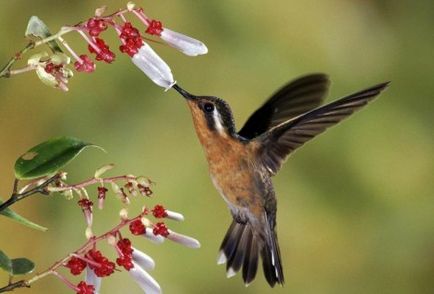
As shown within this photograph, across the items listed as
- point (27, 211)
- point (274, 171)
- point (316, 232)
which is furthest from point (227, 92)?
point (274, 171)

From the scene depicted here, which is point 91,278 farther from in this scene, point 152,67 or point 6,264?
point 152,67

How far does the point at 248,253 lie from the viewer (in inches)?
47.4

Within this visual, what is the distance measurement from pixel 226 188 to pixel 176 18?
959 mm

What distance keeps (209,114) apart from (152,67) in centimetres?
23

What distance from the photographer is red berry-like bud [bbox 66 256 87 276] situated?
0.73 metres

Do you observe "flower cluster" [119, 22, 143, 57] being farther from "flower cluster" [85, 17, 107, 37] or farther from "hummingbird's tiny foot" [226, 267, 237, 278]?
"hummingbird's tiny foot" [226, 267, 237, 278]

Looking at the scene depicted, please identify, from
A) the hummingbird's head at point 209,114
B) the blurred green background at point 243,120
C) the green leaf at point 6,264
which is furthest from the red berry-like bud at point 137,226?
the blurred green background at point 243,120

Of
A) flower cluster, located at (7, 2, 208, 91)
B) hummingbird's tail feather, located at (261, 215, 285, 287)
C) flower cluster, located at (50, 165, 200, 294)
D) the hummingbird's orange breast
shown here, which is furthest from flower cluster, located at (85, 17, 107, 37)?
hummingbird's tail feather, located at (261, 215, 285, 287)

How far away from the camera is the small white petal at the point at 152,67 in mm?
758

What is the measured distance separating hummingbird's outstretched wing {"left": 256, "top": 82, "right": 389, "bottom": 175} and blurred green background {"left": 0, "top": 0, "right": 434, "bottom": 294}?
31.2 inches

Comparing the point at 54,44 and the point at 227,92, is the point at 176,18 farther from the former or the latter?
the point at 54,44

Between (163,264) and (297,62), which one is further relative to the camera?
(297,62)

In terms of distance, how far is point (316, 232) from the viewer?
2.03 m

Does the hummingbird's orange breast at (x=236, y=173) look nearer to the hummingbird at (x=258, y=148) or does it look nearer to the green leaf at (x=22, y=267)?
the hummingbird at (x=258, y=148)
